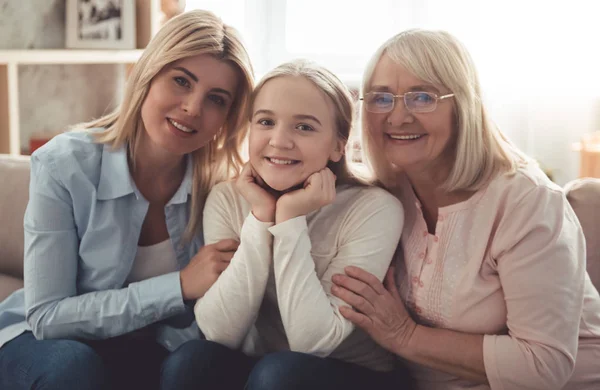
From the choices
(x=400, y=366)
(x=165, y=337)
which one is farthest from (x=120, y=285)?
(x=400, y=366)

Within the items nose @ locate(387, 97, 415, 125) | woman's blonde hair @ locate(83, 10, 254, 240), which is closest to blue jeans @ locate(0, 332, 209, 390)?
woman's blonde hair @ locate(83, 10, 254, 240)

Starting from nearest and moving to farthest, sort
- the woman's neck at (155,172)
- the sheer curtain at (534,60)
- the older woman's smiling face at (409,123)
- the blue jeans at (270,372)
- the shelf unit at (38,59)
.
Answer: the blue jeans at (270,372) < the older woman's smiling face at (409,123) < the woman's neck at (155,172) < the shelf unit at (38,59) < the sheer curtain at (534,60)

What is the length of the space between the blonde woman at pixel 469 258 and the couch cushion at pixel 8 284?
0.98 meters

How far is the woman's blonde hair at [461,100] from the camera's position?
1455mm

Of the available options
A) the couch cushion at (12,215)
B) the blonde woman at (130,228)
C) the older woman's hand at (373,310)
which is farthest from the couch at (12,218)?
the older woman's hand at (373,310)

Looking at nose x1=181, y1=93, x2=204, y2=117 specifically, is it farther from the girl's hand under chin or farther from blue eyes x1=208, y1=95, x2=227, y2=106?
the girl's hand under chin

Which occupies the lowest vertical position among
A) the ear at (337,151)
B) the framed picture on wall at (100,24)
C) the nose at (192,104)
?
the ear at (337,151)

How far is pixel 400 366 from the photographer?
164cm

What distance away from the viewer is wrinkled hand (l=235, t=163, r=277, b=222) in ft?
4.95

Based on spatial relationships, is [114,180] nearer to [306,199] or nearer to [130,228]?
[130,228]

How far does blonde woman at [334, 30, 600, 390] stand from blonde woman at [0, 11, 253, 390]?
0.35 metres

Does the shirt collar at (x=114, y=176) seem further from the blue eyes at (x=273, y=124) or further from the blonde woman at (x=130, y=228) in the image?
the blue eyes at (x=273, y=124)

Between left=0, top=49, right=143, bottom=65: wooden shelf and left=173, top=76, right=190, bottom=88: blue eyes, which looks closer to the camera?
left=173, top=76, right=190, bottom=88: blue eyes

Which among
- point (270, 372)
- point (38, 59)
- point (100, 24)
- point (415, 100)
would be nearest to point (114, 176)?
point (270, 372)
